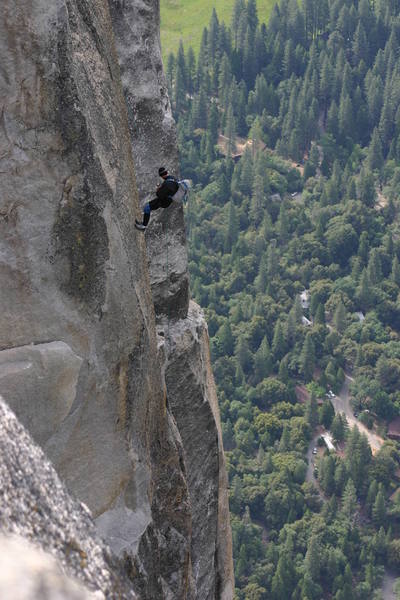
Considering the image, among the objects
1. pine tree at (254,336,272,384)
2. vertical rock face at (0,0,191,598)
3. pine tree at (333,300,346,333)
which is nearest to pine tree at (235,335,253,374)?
pine tree at (254,336,272,384)

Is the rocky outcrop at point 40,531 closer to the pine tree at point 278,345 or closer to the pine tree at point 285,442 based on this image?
the pine tree at point 285,442

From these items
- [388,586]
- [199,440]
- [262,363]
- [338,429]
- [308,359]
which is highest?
[199,440]

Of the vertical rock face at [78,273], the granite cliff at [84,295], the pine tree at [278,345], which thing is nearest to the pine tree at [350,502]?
the pine tree at [278,345]

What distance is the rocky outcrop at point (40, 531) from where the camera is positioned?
8414mm

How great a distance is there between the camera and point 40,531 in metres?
9.50

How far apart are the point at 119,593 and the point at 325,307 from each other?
189 meters

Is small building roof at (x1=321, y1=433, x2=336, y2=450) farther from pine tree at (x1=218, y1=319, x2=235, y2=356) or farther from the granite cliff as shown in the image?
the granite cliff

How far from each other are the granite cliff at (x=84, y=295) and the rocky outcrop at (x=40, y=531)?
502 cm

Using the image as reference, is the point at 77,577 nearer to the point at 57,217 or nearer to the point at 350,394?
the point at 57,217

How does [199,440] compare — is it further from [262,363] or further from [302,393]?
[262,363]

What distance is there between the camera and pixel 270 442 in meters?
164

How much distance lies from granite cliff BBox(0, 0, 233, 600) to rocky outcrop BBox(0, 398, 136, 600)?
502 cm

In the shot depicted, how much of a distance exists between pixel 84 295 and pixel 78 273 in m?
0.36

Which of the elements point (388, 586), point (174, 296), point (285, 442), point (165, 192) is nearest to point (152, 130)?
point (165, 192)
